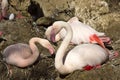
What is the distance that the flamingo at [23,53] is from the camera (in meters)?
7.45

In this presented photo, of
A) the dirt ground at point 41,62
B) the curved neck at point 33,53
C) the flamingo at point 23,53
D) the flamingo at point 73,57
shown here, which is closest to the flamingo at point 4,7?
the dirt ground at point 41,62

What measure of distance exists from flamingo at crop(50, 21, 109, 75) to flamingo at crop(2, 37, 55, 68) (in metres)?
0.47

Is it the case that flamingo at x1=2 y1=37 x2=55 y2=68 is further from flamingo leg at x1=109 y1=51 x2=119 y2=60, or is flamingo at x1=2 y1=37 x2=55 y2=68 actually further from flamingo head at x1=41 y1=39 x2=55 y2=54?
flamingo leg at x1=109 y1=51 x2=119 y2=60

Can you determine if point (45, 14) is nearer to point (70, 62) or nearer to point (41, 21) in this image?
point (41, 21)

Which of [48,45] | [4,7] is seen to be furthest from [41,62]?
[4,7]

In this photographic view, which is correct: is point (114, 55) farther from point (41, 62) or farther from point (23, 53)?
point (23, 53)

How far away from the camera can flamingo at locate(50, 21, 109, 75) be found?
22.7ft

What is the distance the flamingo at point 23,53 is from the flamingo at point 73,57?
474 millimetres

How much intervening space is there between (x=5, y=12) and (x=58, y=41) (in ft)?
6.62

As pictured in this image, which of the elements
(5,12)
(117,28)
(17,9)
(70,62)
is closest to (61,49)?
(70,62)

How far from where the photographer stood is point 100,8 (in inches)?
393

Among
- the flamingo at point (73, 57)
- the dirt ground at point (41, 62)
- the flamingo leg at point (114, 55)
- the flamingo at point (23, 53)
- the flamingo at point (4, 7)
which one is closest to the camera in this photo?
the dirt ground at point (41, 62)

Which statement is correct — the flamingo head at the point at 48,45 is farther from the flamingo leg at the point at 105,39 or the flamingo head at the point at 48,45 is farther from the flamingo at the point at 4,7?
the flamingo at the point at 4,7

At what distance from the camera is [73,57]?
23.0ft
